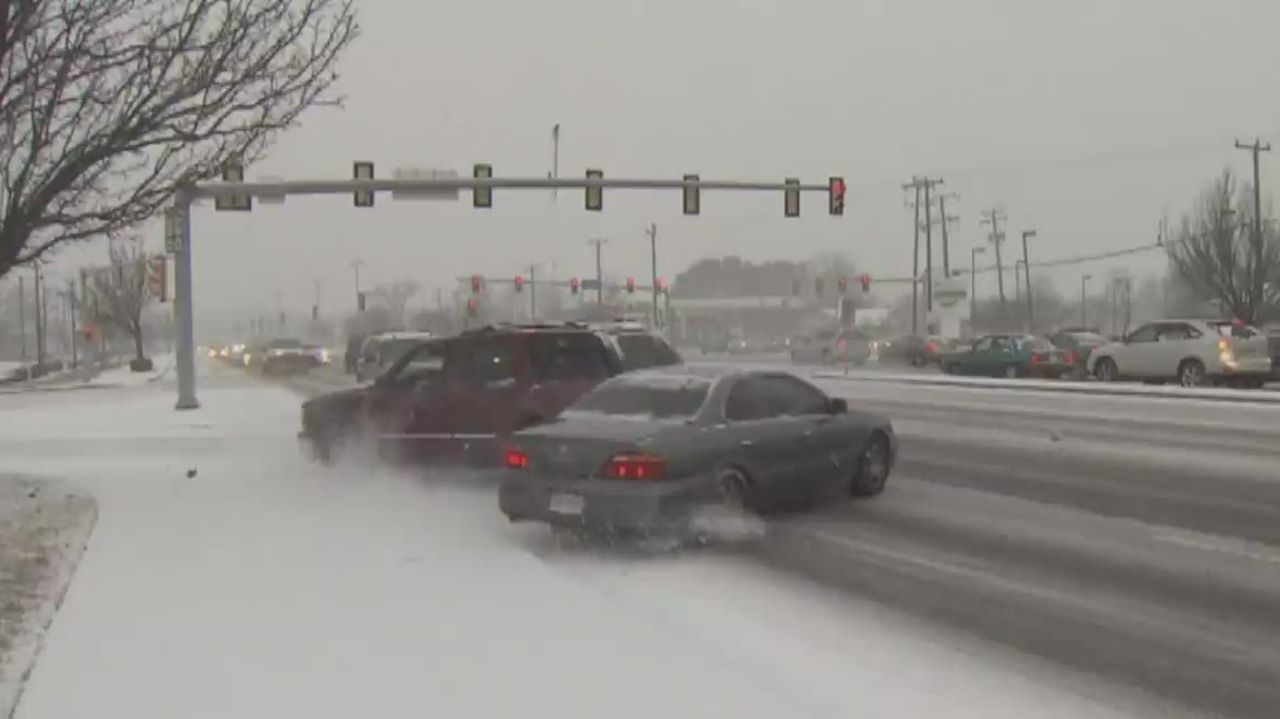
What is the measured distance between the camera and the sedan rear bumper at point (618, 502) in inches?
335

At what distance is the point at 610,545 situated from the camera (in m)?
9.04

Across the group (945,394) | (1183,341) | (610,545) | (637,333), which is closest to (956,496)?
(610,545)

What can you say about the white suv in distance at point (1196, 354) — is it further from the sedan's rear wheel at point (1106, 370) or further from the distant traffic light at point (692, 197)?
the distant traffic light at point (692, 197)

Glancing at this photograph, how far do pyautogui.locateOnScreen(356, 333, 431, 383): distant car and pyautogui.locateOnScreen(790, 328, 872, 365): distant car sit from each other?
2316cm

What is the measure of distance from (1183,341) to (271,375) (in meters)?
34.5

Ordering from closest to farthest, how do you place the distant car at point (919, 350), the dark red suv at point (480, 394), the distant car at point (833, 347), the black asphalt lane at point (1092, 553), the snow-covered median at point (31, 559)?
the snow-covered median at point (31, 559)
the black asphalt lane at point (1092, 553)
the dark red suv at point (480, 394)
the distant car at point (833, 347)
the distant car at point (919, 350)

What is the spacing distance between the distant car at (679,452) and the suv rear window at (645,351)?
4018mm

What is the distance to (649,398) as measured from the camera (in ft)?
31.7

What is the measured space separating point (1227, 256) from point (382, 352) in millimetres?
29724

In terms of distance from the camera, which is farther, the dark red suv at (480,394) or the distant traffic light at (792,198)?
the distant traffic light at (792,198)

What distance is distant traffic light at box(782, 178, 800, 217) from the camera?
30.6 m

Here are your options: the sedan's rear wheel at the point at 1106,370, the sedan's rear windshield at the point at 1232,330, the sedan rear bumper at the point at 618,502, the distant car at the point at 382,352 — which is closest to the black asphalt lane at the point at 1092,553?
the sedan rear bumper at the point at 618,502

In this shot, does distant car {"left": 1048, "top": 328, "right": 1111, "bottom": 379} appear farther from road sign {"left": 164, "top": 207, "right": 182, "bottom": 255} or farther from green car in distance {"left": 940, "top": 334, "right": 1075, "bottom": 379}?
road sign {"left": 164, "top": 207, "right": 182, "bottom": 255}

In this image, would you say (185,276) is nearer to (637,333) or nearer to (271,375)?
(637,333)
